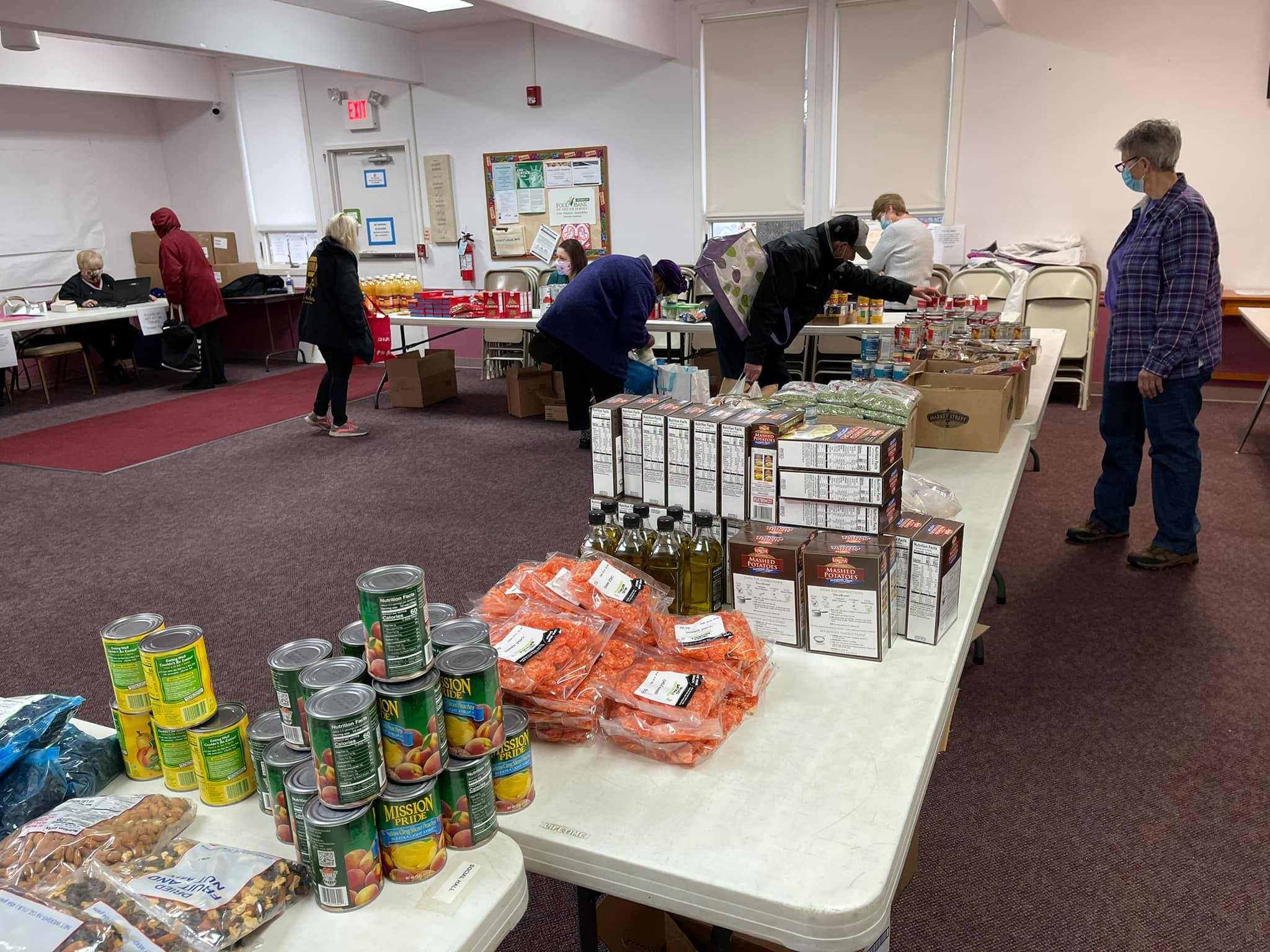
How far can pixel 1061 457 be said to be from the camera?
509 cm

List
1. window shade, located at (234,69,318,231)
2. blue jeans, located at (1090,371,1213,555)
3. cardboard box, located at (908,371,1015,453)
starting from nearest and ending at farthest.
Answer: cardboard box, located at (908,371,1015,453) < blue jeans, located at (1090,371,1213,555) < window shade, located at (234,69,318,231)

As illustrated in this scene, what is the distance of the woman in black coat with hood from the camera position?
5.59 meters

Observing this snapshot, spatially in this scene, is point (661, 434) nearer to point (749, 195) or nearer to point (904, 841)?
point (904, 841)

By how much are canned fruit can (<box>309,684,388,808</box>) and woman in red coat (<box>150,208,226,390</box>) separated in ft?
25.0

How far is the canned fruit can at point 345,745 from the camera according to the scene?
980 millimetres

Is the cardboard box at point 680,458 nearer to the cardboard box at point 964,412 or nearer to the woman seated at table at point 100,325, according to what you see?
the cardboard box at point 964,412

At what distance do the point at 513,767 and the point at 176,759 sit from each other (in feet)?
1.56

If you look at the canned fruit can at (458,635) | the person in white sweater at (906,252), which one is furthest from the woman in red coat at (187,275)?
the canned fruit can at (458,635)

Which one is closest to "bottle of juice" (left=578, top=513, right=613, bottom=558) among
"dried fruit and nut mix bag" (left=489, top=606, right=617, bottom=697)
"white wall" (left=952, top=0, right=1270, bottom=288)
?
"dried fruit and nut mix bag" (left=489, top=606, right=617, bottom=697)

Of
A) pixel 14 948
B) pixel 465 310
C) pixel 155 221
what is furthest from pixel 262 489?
pixel 14 948

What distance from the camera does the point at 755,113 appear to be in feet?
24.0

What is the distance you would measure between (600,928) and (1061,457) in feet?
14.3

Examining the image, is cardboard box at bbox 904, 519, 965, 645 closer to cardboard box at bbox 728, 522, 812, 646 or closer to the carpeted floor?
cardboard box at bbox 728, 522, 812, 646

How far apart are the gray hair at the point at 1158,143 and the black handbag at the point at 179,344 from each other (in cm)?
747
